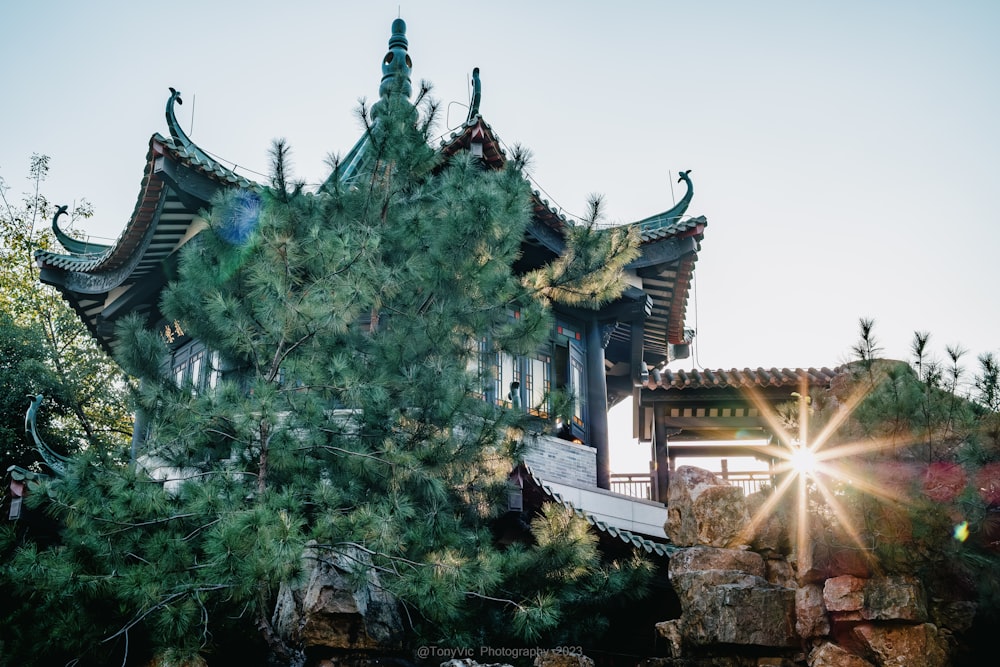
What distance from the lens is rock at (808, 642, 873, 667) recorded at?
5199 millimetres

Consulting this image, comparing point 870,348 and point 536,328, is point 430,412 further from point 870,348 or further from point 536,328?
point 870,348

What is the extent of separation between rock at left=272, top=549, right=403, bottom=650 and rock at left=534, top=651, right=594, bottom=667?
1.15 metres

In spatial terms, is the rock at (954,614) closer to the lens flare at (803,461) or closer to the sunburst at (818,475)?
the sunburst at (818,475)

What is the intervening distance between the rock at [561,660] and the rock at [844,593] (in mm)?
1751

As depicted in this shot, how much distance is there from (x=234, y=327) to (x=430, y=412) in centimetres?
145

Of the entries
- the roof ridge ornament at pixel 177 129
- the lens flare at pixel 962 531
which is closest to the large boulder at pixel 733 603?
the lens flare at pixel 962 531

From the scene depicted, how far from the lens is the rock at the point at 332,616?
21.9 ft

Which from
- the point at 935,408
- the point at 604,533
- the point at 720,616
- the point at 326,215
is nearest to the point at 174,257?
the point at 326,215

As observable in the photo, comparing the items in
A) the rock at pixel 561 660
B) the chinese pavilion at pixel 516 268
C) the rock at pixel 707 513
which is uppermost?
the chinese pavilion at pixel 516 268

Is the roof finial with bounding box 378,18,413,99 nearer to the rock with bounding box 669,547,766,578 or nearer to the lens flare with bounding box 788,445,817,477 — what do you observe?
the rock with bounding box 669,547,766,578

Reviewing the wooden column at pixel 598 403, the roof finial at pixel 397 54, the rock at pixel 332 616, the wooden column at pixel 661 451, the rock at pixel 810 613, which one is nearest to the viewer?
the rock at pixel 810 613

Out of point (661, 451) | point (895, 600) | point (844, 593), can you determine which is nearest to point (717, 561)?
point (844, 593)

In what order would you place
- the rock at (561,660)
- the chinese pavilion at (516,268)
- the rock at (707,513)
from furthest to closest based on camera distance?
1. the chinese pavilion at (516,268)
2. the rock at (561,660)
3. the rock at (707,513)

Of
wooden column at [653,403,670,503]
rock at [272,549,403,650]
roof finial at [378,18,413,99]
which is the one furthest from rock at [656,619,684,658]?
roof finial at [378,18,413,99]
